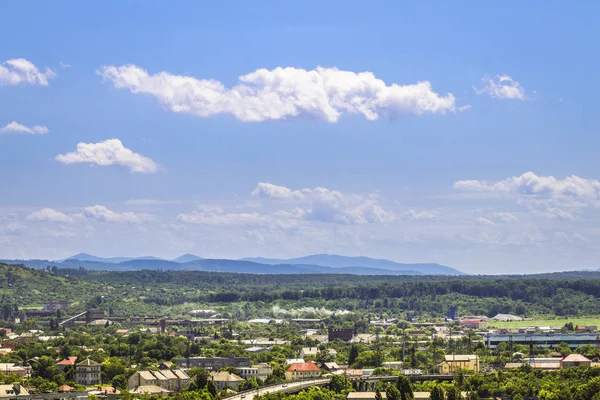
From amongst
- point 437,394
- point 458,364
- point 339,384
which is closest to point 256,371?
point 339,384

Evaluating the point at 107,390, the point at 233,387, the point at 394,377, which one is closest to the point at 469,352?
the point at 394,377

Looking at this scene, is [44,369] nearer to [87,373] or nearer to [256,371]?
[87,373]

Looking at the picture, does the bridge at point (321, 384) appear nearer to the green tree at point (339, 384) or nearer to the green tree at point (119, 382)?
the green tree at point (339, 384)

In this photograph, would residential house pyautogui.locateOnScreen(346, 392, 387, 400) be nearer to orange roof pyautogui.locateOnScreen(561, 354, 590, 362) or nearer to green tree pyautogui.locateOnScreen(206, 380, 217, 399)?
green tree pyautogui.locateOnScreen(206, 380, 217, 399)

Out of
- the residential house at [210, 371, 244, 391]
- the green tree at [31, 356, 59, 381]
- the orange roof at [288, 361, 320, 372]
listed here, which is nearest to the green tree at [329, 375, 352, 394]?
the residential house at [210, 371, 244, 391]

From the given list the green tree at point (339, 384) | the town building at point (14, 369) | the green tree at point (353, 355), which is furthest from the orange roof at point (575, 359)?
the town building at point (14, 369)

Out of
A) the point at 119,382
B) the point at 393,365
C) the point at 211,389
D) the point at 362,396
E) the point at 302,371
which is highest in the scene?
the point at 393,365

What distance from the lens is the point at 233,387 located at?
5901 inches

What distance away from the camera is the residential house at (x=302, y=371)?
166m

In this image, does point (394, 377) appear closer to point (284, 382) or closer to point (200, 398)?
point (284, 382)

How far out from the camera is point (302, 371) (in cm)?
16750

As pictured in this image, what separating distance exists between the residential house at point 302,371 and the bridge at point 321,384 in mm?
7116

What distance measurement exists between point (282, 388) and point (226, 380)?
12297 mm

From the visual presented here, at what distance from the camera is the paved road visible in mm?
130850
